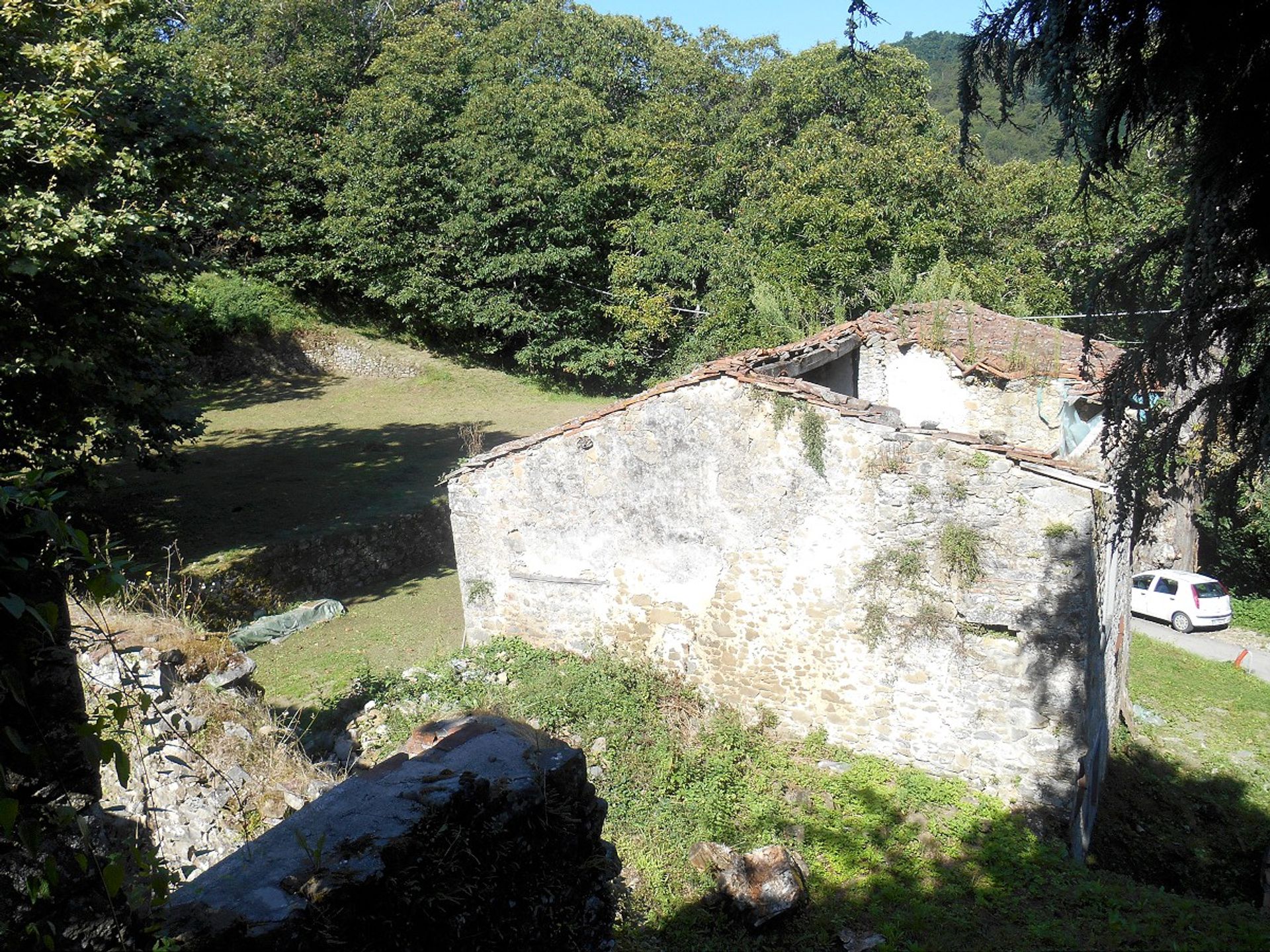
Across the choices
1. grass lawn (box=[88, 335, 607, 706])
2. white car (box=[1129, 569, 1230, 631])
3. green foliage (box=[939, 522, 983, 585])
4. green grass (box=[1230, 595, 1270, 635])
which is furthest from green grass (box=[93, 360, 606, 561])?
green grass (box=[1230, 595, 1270, 635])

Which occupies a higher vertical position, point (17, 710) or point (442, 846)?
point (17, 710)

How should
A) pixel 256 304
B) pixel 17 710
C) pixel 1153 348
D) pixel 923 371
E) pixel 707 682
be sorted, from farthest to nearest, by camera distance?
pixel 256 304 → pixel 923 371 → pixel 707 682 → pixel 1153 348 → pixel 17 710

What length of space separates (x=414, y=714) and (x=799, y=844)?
4455 millimetres

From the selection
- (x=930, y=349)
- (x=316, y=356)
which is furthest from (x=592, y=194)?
(x=930, y=349)

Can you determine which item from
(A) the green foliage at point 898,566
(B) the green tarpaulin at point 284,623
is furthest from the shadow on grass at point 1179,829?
(B) the green tarpaulin at point 284,623

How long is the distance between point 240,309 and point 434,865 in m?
30.4

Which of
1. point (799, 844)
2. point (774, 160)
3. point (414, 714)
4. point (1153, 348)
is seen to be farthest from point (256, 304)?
point (1153, 348)

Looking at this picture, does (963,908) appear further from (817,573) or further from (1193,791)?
(1193,791)

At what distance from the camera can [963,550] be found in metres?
9.05

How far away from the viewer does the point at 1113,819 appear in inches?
428

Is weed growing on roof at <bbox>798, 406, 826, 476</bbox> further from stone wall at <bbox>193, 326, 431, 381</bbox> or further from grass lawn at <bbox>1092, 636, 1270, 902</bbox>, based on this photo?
stone wall at <bbox>193, 326, 431, 381</bbox>

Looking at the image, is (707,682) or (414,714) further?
(707,682)

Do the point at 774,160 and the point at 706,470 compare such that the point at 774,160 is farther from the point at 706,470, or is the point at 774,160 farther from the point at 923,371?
the point at 706,470

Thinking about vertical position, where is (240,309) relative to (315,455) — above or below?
above
